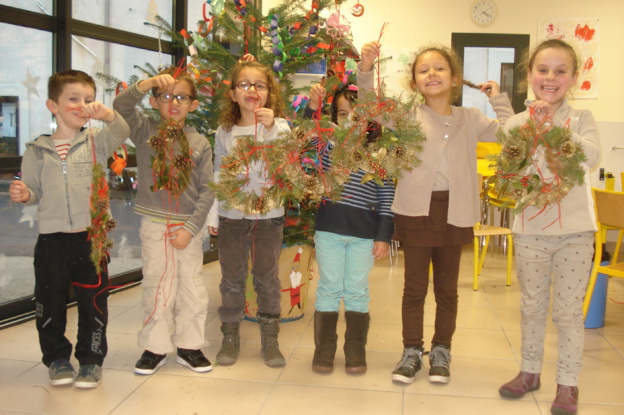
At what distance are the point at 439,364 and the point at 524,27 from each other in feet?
17.4

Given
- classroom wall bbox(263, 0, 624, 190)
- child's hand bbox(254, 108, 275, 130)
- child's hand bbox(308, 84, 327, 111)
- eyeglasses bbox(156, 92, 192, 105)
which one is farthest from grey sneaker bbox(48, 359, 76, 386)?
classroom wall bbox(263, 0, 624, 190)

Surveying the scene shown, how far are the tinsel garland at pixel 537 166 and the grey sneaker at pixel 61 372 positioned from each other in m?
1.89

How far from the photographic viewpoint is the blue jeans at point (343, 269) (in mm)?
2605

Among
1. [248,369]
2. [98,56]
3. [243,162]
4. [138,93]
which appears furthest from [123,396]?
[98,56]

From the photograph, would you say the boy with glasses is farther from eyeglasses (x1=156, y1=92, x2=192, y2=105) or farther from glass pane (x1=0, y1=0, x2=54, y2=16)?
glass pane (x1=0, y1=0, x2=54, y2=16)

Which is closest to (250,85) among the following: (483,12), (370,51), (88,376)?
(370,51)

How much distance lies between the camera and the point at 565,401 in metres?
2.25

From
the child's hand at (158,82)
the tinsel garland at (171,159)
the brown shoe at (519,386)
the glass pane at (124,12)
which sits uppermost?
the glass pane at (124,12)

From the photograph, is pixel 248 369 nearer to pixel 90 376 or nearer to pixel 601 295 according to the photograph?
pixel 90 376

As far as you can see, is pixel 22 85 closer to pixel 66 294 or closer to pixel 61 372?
pixel 66 294

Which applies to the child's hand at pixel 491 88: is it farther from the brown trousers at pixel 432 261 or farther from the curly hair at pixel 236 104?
the curly hair at pixel 236 104

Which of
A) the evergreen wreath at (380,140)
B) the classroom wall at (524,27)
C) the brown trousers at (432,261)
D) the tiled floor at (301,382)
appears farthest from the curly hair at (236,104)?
the classroom wall at (524,27)

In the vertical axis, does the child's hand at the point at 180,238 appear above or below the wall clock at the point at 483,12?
below

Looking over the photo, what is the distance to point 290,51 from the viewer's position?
3.23 metres
